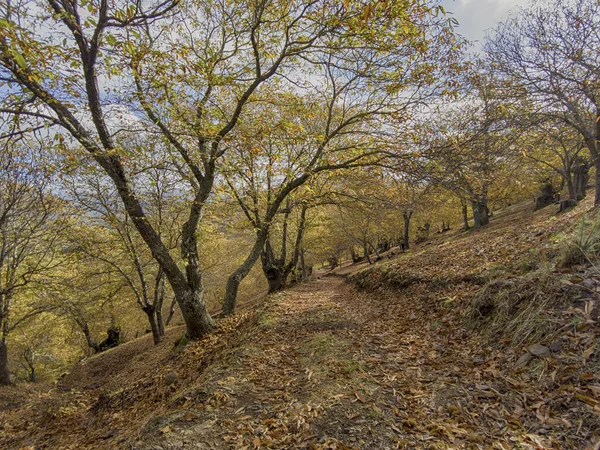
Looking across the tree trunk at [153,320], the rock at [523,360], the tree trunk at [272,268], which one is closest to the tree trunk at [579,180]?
the tree trunk at [272,268]

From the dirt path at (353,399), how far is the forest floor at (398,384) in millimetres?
16

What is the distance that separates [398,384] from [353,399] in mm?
680

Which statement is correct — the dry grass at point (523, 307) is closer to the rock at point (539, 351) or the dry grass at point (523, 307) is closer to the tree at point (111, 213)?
the rock at point (539, 351)

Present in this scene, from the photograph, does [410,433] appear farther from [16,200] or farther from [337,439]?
[16,200]

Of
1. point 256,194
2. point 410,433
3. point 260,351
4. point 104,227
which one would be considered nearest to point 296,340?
point 260,351

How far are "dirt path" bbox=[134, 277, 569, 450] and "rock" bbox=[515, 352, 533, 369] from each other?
0.88 feet

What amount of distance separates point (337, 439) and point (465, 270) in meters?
5.63

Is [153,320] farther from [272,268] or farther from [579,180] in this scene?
[579,180]

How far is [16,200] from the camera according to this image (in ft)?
30.5

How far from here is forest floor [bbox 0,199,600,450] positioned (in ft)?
8.79

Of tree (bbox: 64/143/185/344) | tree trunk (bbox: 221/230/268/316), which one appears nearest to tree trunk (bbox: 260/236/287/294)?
tree (bbox: 64/143/185/344)

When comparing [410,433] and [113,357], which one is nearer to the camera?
[410,433]

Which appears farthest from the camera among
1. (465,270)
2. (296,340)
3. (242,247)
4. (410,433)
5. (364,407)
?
(242,247)

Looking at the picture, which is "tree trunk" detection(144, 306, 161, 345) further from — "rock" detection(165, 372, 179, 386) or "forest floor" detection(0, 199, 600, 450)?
"rock" detection(165, 372, 179, 386)
